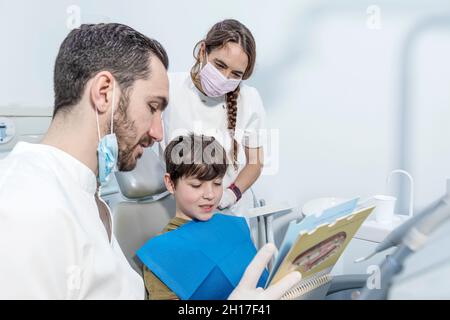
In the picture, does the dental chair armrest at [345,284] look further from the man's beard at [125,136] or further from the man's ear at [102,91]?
the man's ear at [102,91]

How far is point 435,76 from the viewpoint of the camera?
4.75 feet

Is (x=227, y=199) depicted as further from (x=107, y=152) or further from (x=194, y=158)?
(x=107, y=152)

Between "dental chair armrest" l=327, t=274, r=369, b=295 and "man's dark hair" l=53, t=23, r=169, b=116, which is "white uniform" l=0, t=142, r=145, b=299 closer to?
"man's dark hair" l=53, t=23, r=169, b=116

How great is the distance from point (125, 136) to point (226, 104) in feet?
2.24

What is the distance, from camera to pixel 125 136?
2.75ft

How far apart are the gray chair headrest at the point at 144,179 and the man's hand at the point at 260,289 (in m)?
0.55

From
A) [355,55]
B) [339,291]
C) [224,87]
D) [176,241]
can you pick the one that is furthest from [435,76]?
[176,241]

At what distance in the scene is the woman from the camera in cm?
130

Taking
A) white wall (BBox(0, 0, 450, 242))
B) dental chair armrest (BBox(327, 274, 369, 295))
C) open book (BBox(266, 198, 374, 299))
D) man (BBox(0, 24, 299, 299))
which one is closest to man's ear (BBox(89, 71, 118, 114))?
man (BBox(0, 24, 299, 299))

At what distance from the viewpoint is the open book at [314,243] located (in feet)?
2.10

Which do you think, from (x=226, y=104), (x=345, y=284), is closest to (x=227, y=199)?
(x=226, y=104)

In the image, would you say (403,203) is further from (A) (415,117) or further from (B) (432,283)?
(B) (432,283)

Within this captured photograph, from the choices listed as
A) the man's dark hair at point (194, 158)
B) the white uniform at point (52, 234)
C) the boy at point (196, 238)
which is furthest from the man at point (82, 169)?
the man's dark hair at point (194, 158)

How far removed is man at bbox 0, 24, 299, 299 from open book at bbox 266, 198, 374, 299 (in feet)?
0.14
